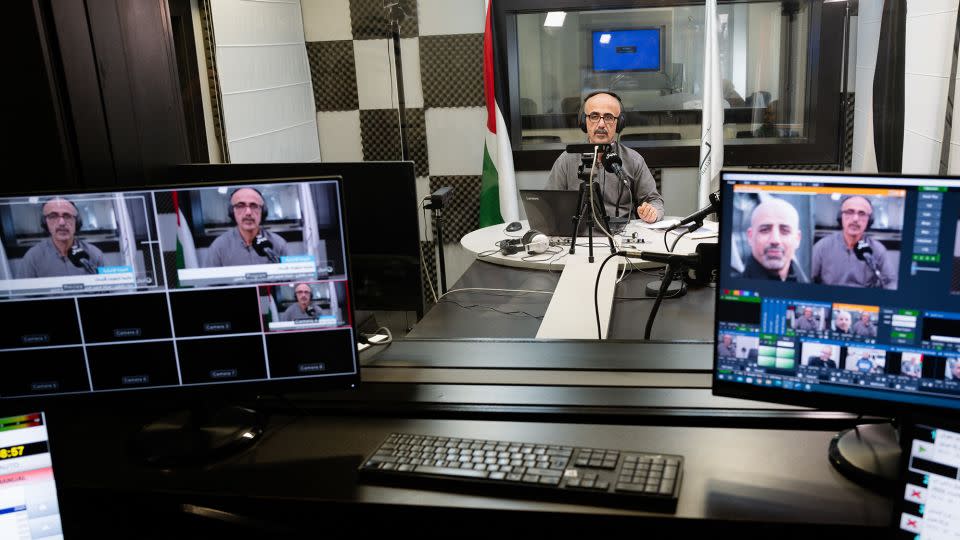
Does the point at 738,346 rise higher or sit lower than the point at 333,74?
lower

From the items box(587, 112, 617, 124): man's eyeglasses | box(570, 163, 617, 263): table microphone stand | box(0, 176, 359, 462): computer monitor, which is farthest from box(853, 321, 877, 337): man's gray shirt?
box(587, 112, 617, 124): man's eyeglasses

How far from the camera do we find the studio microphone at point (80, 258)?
1179 mm

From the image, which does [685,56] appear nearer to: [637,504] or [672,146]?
[672,146]

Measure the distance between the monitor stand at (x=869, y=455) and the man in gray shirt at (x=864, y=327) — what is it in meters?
0.17

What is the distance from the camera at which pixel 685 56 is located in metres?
4.59

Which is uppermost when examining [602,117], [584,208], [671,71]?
[671,71]

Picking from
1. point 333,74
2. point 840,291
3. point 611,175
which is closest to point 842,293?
point 840,291

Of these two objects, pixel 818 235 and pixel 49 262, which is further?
pixel 49 262

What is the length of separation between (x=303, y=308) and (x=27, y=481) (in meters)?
0.47

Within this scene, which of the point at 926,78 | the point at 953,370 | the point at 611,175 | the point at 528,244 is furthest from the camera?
the point at 611,175

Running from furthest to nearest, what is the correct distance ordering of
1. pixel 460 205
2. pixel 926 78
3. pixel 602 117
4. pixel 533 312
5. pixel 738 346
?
pixel 460 205, pixel 602 117, pixel 926 78, pixel 533 312, pixel 738 346

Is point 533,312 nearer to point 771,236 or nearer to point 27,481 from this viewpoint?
point 771,236

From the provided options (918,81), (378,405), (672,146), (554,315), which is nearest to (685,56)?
(672,146)

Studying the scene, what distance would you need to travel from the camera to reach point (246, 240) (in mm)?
1187
